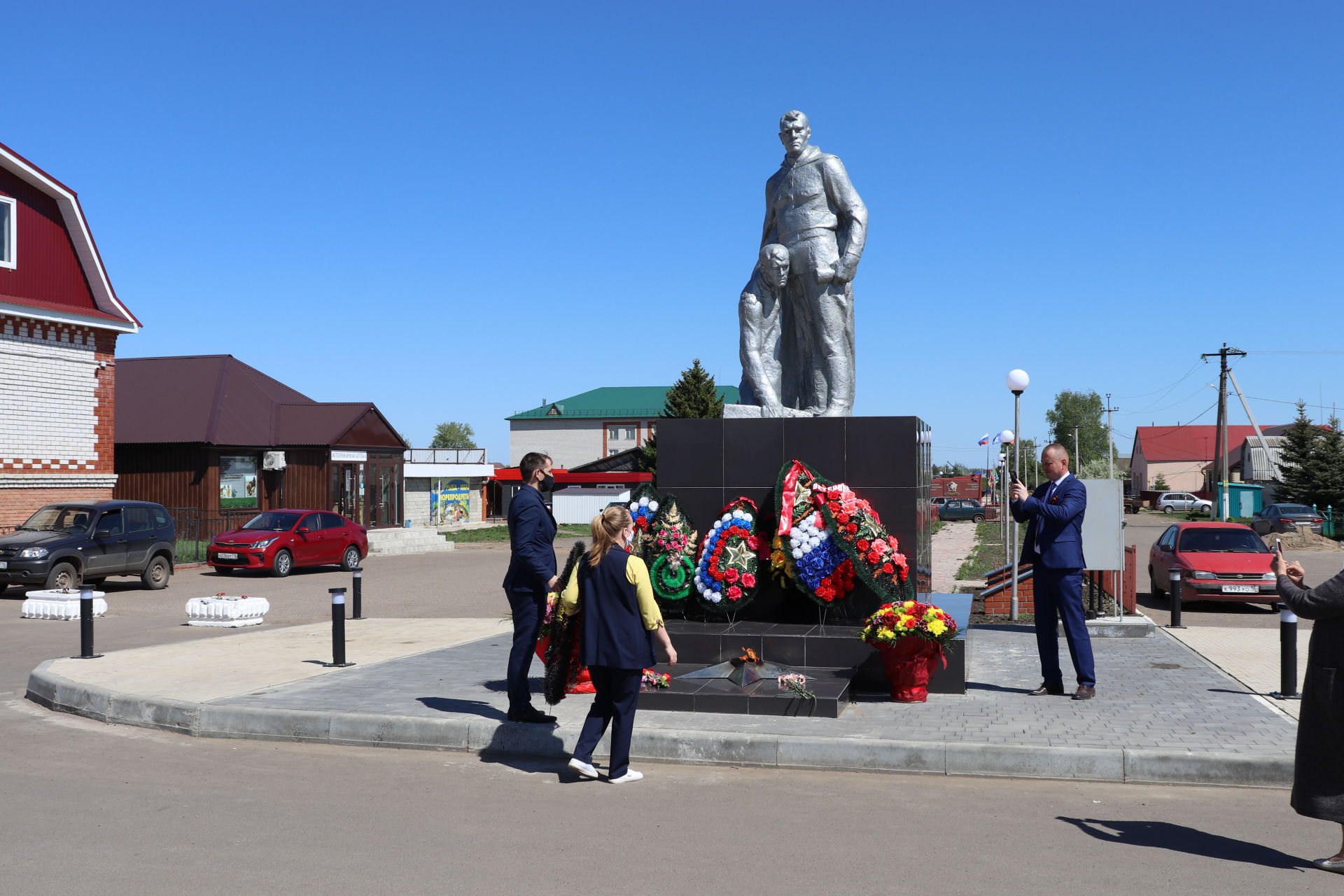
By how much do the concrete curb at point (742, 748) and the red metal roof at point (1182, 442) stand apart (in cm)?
10627

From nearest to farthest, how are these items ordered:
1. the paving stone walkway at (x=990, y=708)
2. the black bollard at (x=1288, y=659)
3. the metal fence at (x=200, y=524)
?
the paving stone walkway at (x=990, y=708), the black bollard at (x=1288, y=659), the metal fence at (x=200, y=524)

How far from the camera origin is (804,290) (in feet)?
35.2

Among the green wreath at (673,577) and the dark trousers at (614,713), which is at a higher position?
the green wreath at (673,577)

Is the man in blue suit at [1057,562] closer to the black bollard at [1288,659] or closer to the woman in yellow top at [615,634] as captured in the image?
the black bollard at [1288,659]

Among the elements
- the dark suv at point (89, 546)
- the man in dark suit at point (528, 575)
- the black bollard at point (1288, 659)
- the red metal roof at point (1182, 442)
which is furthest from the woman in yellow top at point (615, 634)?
the red metal roof at point (1182, 442)

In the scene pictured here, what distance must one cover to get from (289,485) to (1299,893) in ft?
115

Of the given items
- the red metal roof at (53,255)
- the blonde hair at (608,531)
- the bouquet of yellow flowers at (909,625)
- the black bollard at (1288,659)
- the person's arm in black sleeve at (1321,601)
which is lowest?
the black bollard at (1288,659)

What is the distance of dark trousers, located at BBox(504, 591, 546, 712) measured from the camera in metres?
7.55

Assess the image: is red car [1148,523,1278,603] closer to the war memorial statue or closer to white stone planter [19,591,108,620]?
the war memorial statue

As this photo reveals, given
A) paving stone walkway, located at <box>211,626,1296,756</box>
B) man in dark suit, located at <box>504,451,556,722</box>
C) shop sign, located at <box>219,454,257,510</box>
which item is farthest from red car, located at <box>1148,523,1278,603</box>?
shop sign, located at <box>219,454,257,510</box>

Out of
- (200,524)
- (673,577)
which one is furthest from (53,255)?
(673,577)

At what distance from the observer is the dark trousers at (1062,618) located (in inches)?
327

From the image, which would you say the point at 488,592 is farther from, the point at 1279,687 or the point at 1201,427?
the point at 1201,427

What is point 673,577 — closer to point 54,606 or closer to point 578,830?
point 578,830
